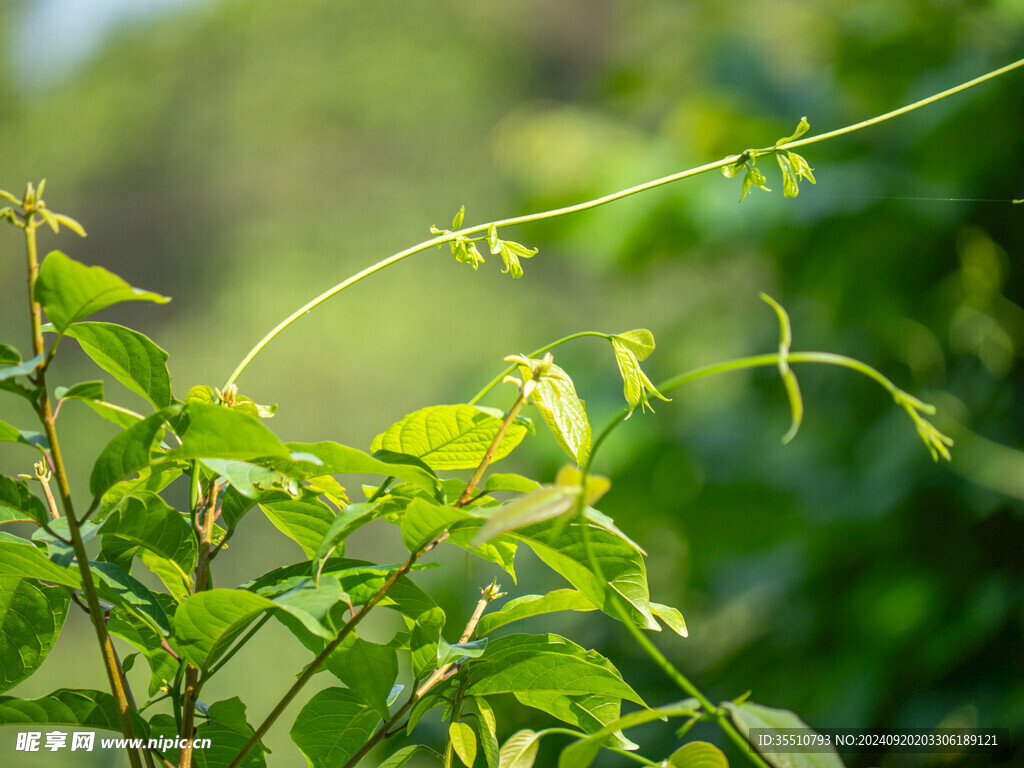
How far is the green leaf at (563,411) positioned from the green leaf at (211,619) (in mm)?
67

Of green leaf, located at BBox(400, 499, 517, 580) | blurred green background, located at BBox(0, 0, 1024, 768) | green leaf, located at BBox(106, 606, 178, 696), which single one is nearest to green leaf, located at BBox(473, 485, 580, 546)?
green leaf, located at BBox(400, 499, 517, 580)

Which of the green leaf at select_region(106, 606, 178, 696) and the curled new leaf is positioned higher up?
the curled new leaf

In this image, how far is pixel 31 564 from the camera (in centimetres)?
16

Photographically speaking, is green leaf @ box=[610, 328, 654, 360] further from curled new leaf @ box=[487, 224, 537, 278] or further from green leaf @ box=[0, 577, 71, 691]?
green leaf @ box=[0, 577, 71, 691]

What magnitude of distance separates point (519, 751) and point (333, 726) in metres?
0.06

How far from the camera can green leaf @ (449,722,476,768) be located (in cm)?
18

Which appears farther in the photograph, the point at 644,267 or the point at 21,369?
the point at 644,267

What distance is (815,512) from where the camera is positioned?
113 cm

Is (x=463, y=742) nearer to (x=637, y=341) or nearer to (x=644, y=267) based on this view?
(x=637, y=341)

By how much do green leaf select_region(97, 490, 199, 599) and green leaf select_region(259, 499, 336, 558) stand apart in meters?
0.02

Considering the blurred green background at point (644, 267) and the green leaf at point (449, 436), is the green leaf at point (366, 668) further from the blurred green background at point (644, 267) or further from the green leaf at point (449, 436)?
the blurred green background at point (644, 267)

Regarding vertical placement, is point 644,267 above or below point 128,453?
below

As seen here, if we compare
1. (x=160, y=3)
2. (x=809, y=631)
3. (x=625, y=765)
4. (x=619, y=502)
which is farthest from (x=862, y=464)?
(x=160, y=3)

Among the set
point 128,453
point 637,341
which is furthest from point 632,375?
point 128,453
